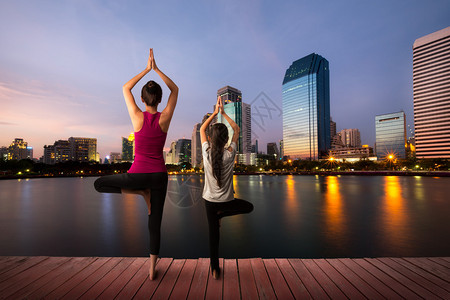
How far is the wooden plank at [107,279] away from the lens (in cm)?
309

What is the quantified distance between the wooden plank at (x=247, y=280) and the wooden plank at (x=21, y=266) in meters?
→ 3.91

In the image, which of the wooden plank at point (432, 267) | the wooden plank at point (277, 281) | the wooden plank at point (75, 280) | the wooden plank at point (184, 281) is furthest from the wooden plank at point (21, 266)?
the wooden plank at point (432, 267)

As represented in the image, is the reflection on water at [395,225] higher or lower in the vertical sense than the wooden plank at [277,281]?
lower

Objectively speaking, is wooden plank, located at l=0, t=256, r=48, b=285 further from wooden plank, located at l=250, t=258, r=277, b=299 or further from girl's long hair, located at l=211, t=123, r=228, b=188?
wooden plank, located at l=250, t=258, r=277, b=299

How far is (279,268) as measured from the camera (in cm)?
382

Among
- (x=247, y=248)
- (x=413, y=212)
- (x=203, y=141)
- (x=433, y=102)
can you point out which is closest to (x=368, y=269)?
(x=203, y=141)

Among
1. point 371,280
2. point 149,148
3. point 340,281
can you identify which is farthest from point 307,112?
point 149,148

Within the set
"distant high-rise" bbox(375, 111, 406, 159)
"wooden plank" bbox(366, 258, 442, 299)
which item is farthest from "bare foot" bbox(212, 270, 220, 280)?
"distant high-rise" bbox(375, 111, 406, 159)

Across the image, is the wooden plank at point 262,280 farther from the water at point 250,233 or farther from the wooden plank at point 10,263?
the water at point 250,233

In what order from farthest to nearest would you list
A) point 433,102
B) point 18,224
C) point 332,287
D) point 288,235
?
point 433,102, point 18,224, point 288,235, point 332,287

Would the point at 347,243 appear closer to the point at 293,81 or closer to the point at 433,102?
the point at 433,102

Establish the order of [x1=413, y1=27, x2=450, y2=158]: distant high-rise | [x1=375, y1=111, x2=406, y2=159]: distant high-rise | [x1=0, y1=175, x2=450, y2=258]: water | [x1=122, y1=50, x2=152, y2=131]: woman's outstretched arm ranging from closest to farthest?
[x1=122, y1=50, x2=152, y2=131]: woman's outstretched arm, [x1=0, y1=175, x2=450, y2=258]: water, [x1=413, y1=27, x2=450, y2=158]: distant high-rise, [x1=375, y1=111, x2=406, y2=159]: distant high-rise

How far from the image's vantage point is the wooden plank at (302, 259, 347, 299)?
3.05m

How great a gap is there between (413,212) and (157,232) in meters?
23.9
